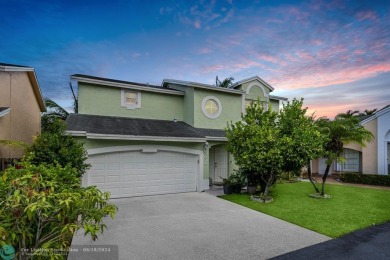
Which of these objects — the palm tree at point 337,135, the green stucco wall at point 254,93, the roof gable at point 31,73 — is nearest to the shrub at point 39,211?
the roof gable at point 31,73

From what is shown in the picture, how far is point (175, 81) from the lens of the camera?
14898 millimetres

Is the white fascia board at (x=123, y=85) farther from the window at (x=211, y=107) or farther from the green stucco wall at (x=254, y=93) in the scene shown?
the green stucco wall at (x=254, y=93)

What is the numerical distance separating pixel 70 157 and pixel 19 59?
11161mm

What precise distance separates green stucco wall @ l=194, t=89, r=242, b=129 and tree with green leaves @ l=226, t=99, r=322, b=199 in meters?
3.57

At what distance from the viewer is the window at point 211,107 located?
1399cm

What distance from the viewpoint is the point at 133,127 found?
11.5 metres

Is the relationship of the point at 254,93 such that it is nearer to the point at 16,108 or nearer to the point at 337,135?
the point at 337,135

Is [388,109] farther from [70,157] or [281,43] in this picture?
[70,157]

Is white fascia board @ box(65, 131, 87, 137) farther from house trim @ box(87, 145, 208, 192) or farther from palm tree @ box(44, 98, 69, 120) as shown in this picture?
palm tree @ box(44, 98, 69, 120)

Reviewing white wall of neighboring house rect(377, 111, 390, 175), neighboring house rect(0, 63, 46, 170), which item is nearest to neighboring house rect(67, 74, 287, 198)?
neighboring house rect(0, 63, 46, 170)

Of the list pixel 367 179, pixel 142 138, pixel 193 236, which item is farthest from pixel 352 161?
pixel 193 236

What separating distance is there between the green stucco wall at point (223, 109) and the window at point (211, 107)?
20cm

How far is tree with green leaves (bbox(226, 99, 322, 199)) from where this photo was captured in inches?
372

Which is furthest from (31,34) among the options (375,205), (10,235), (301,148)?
(375,205)
